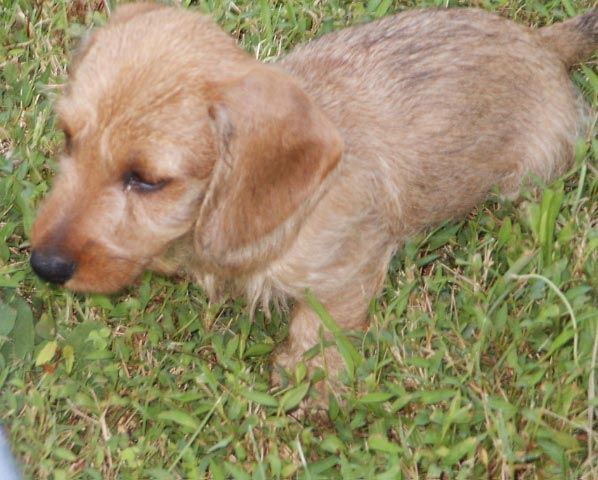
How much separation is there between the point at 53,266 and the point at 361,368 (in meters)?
1.04

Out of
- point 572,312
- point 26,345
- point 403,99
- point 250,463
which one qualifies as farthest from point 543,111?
point 26,345

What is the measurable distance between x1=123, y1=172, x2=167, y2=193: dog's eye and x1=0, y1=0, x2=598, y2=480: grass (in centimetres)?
77

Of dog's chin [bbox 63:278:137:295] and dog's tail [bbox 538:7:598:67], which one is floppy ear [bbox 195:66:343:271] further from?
dog's tail [bbox 538:7:598:67]

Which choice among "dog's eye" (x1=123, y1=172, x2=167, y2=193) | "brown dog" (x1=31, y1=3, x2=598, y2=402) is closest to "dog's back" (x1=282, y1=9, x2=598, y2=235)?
"brown dog" (x1=31, y1=3, x2=598, y2=402)

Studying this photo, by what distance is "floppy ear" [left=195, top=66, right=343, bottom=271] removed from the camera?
8.44 ft

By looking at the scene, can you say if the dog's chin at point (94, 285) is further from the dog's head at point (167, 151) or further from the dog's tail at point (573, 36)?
the dog's tail at point (573, 36)

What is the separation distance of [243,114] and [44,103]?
1.67 m

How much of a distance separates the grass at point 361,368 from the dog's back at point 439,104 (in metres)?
0.16

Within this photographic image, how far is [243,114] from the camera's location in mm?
2557

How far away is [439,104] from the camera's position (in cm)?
318

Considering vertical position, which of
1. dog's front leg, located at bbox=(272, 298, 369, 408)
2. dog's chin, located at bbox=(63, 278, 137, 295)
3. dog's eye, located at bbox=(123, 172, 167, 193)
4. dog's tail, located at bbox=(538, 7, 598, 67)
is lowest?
dog's front leg, located at bbox=(272, 298, 369, 408)

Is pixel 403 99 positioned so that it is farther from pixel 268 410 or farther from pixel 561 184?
pixel 268 410

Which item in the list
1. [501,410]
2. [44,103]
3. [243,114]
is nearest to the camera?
[243,114]

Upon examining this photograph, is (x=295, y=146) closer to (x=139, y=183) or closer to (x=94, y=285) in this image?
(x=139, y=183)
